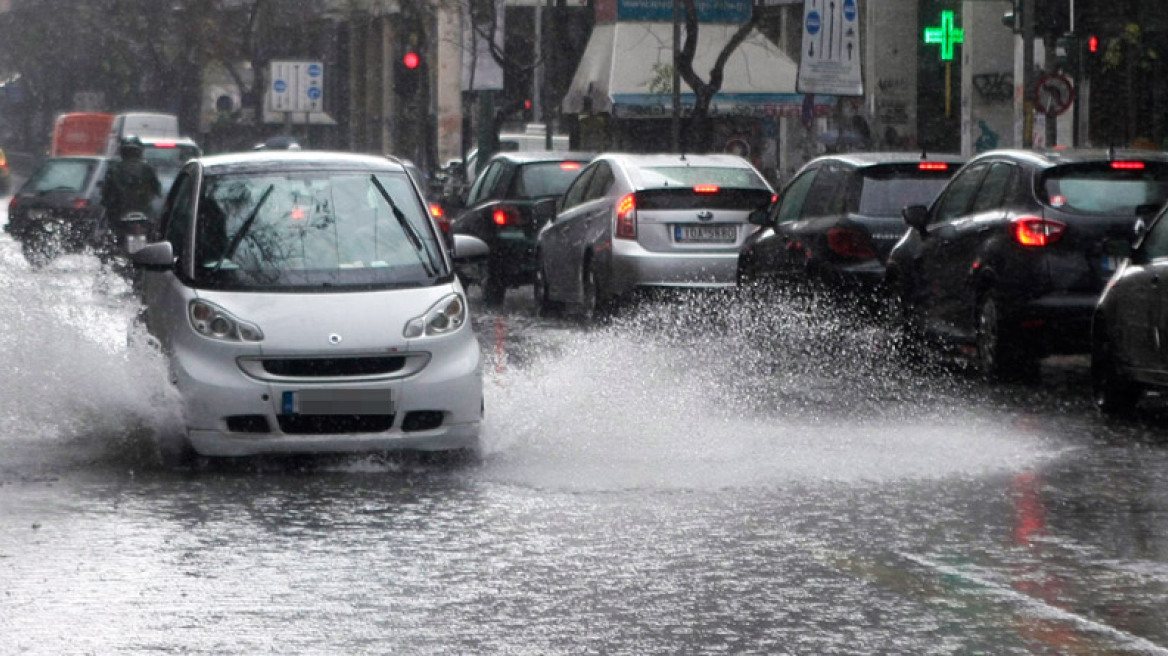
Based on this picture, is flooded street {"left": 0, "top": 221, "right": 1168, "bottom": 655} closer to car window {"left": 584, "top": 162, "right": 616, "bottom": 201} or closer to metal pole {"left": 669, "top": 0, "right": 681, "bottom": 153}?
car window {"left": 584, "top": 162, "right": 616, "bottom": 201}

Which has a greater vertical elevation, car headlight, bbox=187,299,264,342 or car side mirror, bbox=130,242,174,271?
car side mirror, bbox=130,242,174,271

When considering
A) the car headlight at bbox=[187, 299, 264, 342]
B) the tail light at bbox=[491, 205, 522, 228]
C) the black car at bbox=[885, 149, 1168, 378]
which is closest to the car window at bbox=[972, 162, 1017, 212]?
the black car at bbox=[885, 149, 1168, 378]

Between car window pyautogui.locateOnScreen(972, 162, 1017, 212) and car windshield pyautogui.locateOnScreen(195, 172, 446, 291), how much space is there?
4.94m

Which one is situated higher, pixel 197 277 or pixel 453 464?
pixel 197 277

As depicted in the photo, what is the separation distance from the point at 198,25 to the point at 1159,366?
6075 centimetres

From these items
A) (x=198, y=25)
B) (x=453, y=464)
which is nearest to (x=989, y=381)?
(x=453, y=464)

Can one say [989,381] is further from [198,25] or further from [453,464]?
[198,25]

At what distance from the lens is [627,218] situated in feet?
66.3

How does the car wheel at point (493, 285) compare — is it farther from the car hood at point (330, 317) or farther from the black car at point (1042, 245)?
the car hood at point (330, 317)

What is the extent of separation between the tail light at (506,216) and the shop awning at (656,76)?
1768 centimetres

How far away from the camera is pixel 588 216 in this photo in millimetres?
21250

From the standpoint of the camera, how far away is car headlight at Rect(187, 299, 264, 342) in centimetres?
1095

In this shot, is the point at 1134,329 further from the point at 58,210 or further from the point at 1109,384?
the point at 58,210

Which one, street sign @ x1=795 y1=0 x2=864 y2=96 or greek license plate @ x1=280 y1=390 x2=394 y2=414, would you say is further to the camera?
street sign @ x1=795 y1=0 x2=864 y2=96
